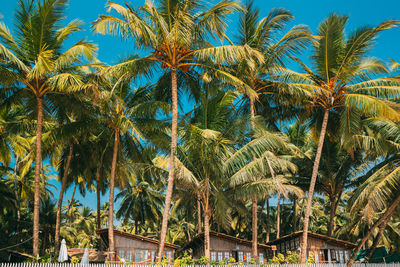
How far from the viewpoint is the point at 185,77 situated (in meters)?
17.4

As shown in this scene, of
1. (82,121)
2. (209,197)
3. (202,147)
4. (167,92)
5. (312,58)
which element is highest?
(312,58)

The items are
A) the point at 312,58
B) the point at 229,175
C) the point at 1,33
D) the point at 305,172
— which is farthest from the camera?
the point at 305,172

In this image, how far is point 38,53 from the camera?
15.8 m

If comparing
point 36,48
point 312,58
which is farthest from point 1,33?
point 312,58

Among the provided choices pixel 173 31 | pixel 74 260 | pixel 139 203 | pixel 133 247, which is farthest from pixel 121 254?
pixel 139 203

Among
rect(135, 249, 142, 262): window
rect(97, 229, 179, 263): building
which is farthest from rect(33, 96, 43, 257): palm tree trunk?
rect(135, 249, 142, 262): window

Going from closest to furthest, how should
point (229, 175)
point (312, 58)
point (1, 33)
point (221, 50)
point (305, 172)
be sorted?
point (221, 50) → point (1, 33) → point (229, 175) → point (312, 58) → point (305, 172)

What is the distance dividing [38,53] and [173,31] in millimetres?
5864

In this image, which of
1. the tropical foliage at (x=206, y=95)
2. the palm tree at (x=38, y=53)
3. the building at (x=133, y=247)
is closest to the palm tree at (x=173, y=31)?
the tropical foliage at (x=206, y=95)

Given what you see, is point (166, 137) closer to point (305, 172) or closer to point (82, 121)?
point (82, 121)

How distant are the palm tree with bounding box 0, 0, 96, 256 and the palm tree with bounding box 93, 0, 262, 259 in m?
2.45

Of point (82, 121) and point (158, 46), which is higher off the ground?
point (158, 46)

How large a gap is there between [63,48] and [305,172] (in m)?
17.2

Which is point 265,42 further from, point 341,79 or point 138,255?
point 138,255
